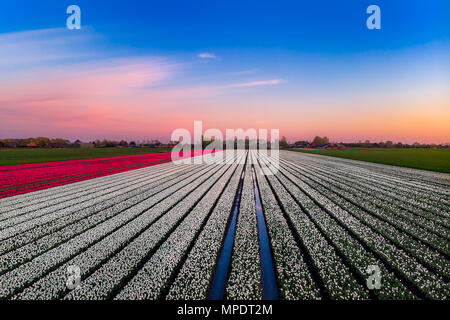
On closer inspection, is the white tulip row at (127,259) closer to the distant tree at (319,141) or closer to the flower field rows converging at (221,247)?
the flower field rows converging at (221,247)

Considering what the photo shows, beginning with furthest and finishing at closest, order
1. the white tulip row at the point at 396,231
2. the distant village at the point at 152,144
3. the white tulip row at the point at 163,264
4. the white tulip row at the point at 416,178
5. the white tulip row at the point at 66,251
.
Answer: the distant village at the point at 152,144 < the white tulip row at the point at 416,178 < the white tulip row at the point at 396,231 < the white tulip row at the point at 66,251 < the white tulip row at the point at 163,264

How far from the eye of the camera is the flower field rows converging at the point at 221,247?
10.6ft

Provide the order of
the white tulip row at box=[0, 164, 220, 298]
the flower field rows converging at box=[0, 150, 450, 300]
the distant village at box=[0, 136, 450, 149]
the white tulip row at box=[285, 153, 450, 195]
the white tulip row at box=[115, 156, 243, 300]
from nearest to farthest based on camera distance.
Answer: the white tulip row at box=[115, 156, 243, 300], the flower field rows converging at box=[0, 150, 450, 300], the white tulip row at box=[0, 164, 220, 298], the white tulip row at box=[285, 153, 450, 195], the distant village at box=[0, 136, 450, 149]

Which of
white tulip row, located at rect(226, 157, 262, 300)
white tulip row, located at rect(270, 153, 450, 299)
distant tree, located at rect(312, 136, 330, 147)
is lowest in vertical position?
white tulip row, located at rect(226, 157, 262, 300)

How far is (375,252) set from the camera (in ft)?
14.1

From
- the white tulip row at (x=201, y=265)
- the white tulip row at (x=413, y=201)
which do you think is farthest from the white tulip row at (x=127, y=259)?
the white tulip row at (x=413, y=201)

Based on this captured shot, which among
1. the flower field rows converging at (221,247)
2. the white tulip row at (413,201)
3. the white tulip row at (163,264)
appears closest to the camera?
the white tulip row at (163,264)

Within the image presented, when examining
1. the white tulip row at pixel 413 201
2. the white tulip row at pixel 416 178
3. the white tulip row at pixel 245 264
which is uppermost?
the white tulip row at pixel 416 178

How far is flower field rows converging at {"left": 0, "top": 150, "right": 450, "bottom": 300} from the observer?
3.24 metres

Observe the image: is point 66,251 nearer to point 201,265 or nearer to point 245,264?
point 201,265

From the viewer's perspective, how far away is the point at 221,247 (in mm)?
4641

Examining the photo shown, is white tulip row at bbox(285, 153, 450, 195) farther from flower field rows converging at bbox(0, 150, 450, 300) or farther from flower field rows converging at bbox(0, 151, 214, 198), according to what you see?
flower field rows converging at bbox(0, 151, 214, 198)

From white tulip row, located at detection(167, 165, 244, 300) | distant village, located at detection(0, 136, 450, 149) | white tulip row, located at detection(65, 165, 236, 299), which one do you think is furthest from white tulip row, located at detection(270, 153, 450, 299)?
distant village, located at detection(0, 136, 450, 149)
